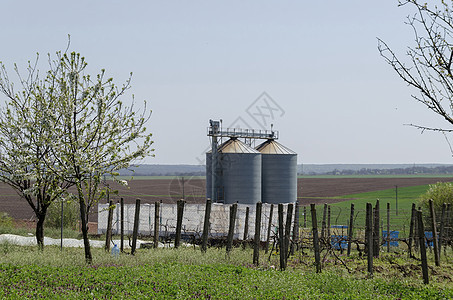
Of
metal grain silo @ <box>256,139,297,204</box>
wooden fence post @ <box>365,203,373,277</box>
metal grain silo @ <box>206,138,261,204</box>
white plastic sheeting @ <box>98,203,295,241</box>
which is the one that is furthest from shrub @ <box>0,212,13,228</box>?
wooden fence post @ <box>365,203,373,277</box>

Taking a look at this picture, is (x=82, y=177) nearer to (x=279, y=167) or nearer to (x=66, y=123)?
(x=66, y=123)

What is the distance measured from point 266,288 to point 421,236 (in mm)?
5125

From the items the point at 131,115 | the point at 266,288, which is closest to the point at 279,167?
the point at 131,115

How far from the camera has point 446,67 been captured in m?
9.07

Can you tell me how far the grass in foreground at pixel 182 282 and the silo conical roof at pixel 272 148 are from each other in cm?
2187

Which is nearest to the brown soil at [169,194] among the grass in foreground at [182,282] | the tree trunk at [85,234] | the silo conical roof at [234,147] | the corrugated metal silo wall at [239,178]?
the corrugated metal silo wall at [239,178]

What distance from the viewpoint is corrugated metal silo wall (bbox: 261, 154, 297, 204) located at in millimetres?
35500

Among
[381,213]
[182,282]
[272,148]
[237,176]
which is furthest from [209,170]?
[182,282]

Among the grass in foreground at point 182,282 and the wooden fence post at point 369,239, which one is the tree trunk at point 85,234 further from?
the wooden fence post at point 369,239

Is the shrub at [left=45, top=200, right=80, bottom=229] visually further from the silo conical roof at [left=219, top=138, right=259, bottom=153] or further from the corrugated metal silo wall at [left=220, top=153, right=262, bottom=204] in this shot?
the silo conical roof at [left=219, top=138, right=259, bottom=153]

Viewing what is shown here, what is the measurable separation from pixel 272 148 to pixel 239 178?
4511 mm

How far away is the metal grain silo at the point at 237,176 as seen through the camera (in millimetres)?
33250

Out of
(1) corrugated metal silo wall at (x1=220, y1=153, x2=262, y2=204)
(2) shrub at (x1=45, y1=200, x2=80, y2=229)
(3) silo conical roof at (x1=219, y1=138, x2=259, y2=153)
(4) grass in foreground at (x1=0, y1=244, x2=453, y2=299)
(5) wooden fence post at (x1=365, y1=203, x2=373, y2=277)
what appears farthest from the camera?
(3) silo conical roof at (x1=219, y1=138, x2=259, y2=153)

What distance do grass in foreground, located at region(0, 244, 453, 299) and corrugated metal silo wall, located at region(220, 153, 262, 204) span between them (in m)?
18.8
